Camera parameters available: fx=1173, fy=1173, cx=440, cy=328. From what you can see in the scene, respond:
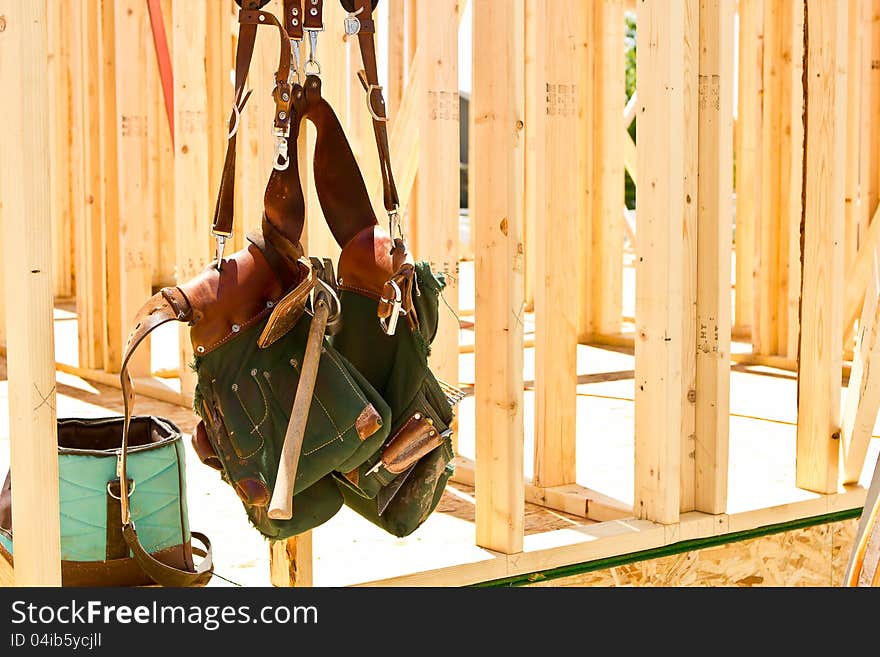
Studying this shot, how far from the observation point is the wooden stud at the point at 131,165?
15.1 ft

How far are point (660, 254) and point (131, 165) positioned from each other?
2752 mm

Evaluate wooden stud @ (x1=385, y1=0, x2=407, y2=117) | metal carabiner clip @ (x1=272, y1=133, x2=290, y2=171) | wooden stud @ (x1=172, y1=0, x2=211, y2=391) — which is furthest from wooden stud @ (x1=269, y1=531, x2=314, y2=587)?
wooden stud @ (x1=385, y1=0, x2=407, y2=117)

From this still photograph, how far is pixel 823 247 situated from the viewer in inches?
116

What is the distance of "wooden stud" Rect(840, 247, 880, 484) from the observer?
2936mm

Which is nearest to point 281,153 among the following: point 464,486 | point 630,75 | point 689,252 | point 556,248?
point 689,252

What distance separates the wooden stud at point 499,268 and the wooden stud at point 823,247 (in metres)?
0.98

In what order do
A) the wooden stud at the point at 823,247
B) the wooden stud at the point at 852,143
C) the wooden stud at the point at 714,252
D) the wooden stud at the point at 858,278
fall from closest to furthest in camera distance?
the wooden stud at the point at 714,252
the wooden stud at the point at 823,247
the wooden stud at the point at 858,278
the wooden stud at the point at 852,143

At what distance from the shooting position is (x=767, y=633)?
2170 mm

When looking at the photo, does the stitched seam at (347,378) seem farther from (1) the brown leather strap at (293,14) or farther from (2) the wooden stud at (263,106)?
(1) the brown leather strap at (293,14)

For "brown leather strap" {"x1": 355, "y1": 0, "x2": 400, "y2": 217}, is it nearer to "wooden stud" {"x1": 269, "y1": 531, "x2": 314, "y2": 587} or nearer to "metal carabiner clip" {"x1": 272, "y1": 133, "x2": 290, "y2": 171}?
"metal carabiner clip" {"x1": 272, "y1": 133, "x2": 290, "y2": 171}

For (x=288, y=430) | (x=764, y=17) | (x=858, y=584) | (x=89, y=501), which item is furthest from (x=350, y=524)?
(x=764, y=17)

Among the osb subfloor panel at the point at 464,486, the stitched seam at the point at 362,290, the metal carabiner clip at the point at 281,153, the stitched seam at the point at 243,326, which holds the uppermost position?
the metal carabiner clip at the point at 281,153

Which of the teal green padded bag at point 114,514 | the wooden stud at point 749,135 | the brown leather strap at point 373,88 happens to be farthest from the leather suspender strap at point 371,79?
the wooden stud at point 749,135

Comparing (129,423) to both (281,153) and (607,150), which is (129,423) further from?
(607,150)
